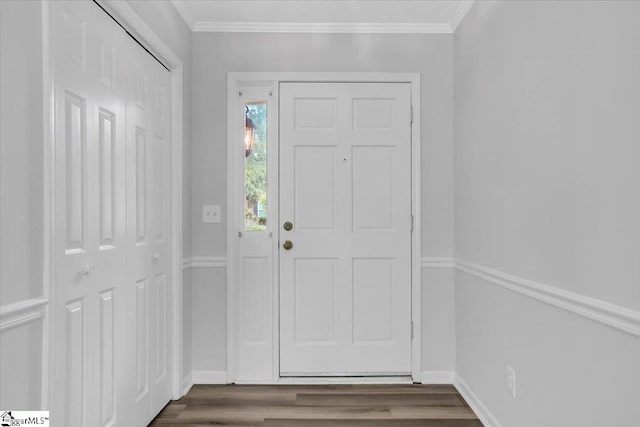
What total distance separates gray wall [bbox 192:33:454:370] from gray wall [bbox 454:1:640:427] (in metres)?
0.36

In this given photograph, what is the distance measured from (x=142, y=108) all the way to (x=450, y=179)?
2.05 metres

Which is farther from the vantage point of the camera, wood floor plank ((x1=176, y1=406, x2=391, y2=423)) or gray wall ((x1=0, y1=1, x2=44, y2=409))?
wood floor plank ((x1=176, y1=406, x2=391, y2=423))

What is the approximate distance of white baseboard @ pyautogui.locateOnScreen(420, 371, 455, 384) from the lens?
3223 millimetres

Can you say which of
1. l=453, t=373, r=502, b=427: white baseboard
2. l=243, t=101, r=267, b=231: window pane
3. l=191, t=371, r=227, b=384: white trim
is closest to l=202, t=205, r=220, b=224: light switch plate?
l=243, t=101, r=267, b=231: window pane

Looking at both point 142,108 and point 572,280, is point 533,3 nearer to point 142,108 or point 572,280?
point 572,280

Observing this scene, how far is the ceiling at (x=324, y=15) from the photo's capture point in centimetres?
291

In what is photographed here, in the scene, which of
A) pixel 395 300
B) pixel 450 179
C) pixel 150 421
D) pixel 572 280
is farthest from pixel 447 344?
pixel 150 421

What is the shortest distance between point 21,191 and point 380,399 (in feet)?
7.76

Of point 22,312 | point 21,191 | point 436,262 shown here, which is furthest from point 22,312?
point 436,262

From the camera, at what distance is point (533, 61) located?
6.59 feet

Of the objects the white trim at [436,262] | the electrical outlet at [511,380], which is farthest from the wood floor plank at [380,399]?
the white trim at [436,262]

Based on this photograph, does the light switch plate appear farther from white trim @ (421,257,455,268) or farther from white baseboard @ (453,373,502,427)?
white baseboard @ (453,373,502,427)

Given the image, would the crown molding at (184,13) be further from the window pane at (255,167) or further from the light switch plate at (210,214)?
the light switch plate at (210,214)

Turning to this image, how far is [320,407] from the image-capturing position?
2832mm
